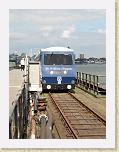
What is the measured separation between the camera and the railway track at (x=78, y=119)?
7.32m

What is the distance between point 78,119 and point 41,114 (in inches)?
48.6

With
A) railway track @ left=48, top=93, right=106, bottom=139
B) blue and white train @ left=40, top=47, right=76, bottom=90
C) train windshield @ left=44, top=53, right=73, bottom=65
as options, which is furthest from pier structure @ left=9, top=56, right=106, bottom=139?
train windshield @ left=44, top=53, right=73, bottom=65

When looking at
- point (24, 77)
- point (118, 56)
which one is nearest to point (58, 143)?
point (118, 56)

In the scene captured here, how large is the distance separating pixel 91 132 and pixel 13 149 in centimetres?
131

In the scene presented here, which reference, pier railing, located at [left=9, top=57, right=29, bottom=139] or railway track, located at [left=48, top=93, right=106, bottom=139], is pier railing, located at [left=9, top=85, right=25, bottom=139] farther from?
railway track, located at [left=48, top=93, right=106, bottom=139]

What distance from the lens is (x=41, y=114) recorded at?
732 centimetres

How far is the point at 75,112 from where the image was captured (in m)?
9.54

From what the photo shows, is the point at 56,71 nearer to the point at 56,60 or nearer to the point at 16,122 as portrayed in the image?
the point at 56,60

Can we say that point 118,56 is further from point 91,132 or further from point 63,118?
point 63,118

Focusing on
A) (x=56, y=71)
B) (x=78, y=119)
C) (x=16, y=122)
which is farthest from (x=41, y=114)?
(x=56, y=71)

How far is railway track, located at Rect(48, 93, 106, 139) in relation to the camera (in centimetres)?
732

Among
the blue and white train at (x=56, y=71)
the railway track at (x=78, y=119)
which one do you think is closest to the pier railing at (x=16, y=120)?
the railway track at (x=78, y=119)

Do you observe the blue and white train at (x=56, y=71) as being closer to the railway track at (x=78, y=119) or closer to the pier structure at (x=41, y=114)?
the railway track at (x=78, y=119)

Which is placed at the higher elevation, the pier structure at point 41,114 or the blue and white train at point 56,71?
the blue and white train at point 56,71
